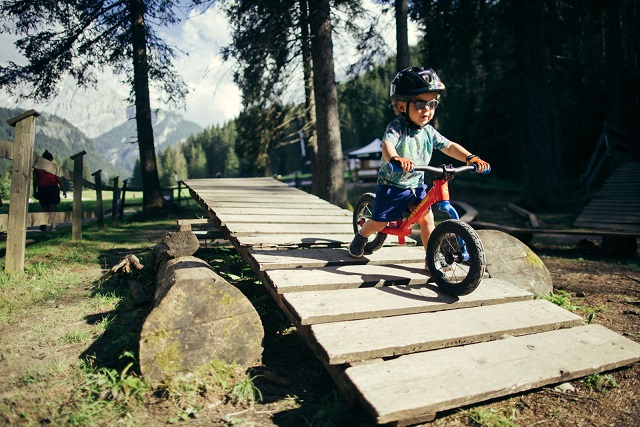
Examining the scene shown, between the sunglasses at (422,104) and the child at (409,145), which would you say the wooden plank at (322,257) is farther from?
the sunglasses at (422,104)

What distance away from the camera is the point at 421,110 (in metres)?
3.64

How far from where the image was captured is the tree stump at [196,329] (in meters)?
2.76

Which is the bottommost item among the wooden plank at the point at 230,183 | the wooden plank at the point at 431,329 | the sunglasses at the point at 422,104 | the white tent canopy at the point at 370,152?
the wooden plank at the point at 431,329

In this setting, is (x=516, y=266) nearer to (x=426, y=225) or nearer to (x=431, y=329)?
(x=426, y=225)

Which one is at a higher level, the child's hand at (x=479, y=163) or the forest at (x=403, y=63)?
the forest at (x=403, y=63)

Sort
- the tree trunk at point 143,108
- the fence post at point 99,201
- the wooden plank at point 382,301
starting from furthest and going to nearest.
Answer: the tree trunk at point 143,108
the fence post at point 99,201
the wooden plank at point 382,301

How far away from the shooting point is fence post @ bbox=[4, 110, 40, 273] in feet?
17.5

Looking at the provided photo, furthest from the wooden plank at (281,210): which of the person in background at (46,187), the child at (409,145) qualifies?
the person in background at (46,187)

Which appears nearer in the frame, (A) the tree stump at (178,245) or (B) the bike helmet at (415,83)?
(B) the bike helmet at (415,83)

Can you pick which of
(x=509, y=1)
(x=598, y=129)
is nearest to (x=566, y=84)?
(x=598, y=129)

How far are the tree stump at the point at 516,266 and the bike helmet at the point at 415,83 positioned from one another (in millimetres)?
2147

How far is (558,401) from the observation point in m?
2.67

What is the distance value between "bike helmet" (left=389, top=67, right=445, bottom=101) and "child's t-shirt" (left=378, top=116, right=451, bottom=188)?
232 mm

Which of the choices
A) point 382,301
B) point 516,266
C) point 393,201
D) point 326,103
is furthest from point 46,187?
point 516,266
